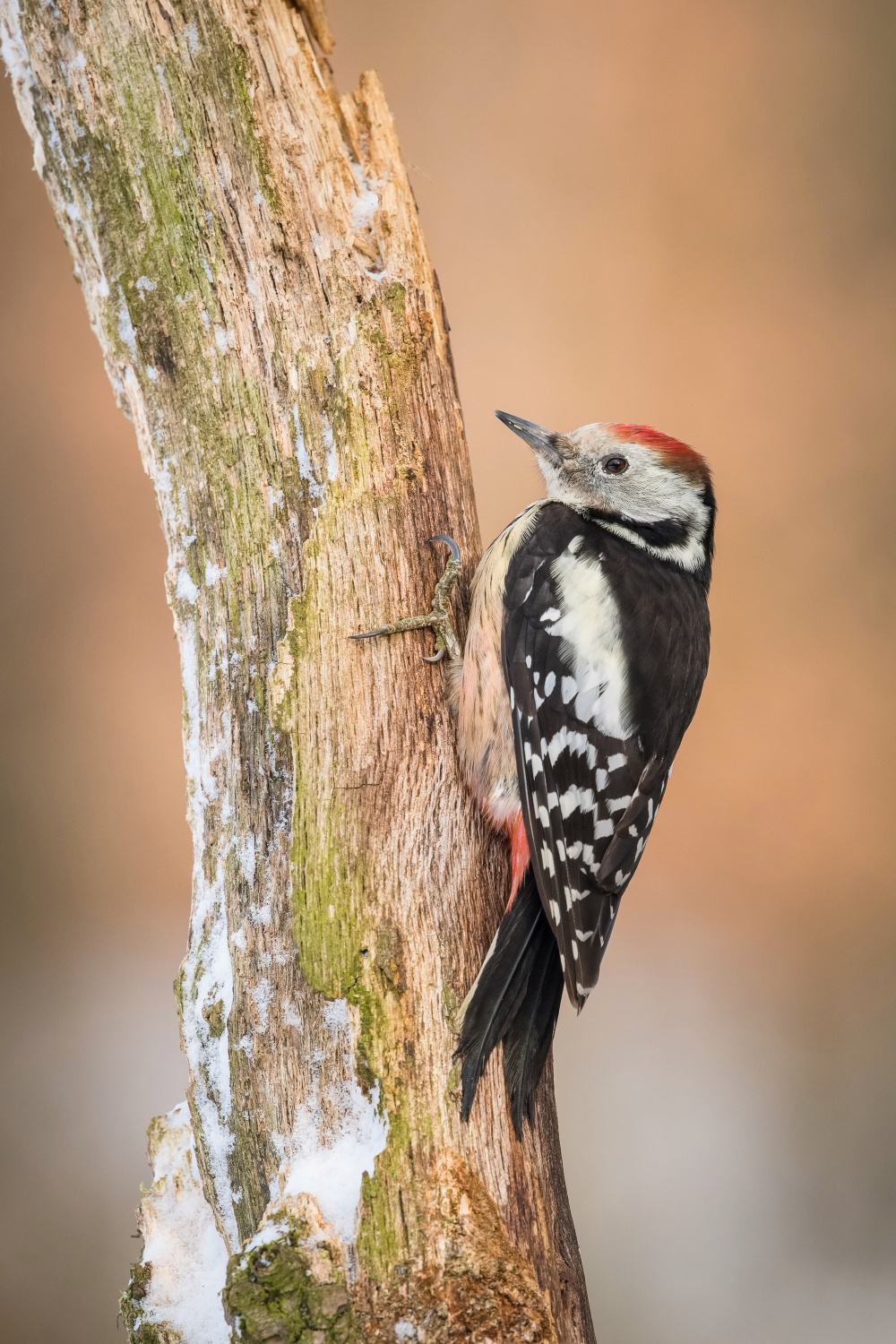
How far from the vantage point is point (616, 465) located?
1797mm

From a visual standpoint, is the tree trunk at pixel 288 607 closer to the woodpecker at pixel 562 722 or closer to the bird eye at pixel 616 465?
the woodpecker at pixel 562 722

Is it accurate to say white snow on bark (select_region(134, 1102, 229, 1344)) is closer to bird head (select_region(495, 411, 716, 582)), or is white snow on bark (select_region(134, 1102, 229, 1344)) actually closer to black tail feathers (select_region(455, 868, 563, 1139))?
black tail feathers (select_region(455, 868, 563, 1139))

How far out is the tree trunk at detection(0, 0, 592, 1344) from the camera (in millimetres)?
1256

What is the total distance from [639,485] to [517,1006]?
3.11 feet

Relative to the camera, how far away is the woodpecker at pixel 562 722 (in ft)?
4.63

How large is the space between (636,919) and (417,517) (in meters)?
1.86

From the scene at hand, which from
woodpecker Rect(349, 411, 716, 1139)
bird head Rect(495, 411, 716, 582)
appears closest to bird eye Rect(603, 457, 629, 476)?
bird head Rect(495, 411, 716, 582)

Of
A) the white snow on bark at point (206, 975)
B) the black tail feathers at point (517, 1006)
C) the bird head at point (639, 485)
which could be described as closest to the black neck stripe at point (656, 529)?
the bird head at point (639, 485)

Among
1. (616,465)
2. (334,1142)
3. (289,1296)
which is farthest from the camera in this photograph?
(616,465)

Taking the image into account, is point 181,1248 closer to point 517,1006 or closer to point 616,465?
point 517,1006

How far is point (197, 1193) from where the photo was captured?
1.42 meters

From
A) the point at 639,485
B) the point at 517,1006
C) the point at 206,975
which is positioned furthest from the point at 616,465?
the point at 206,975

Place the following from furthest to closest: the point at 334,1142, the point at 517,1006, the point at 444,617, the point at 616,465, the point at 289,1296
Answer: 1. the point at 616,465
2. the point at 444,617
3. the point at 517,1006
4. the point at 334,1142
5. the point at 289,1296

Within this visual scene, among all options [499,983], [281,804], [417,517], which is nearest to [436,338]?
[417,517]
